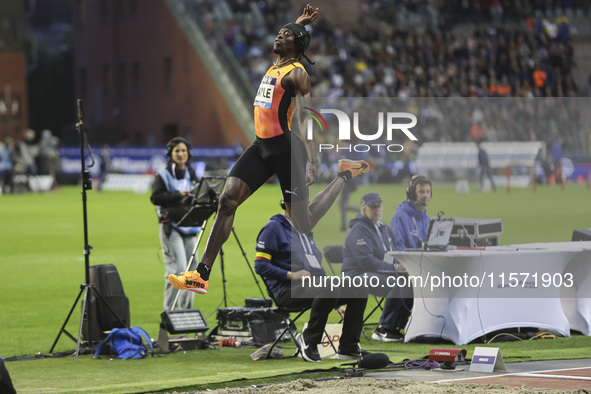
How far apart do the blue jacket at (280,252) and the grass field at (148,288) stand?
1.58ft

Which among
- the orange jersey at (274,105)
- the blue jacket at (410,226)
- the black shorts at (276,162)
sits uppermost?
the orange jersey at (274,105)

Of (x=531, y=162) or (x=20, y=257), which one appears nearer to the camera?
(x=531, y=162)

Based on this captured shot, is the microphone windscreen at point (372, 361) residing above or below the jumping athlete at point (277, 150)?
A: below

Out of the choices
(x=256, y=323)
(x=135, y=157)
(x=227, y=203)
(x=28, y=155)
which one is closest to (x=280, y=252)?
(x=256, y=323)

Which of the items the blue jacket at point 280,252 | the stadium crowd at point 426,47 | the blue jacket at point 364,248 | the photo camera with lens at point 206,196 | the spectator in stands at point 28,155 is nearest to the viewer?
the blue jacket at point 280,252

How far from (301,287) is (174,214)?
2.64 m

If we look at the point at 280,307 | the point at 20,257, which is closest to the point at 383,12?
the point at 20,257

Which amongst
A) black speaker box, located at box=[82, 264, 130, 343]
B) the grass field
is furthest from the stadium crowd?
black speaker box, located at box=[82, 264, 130, 343]

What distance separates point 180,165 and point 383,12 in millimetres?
41578

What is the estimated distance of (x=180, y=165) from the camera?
12172 millimetres

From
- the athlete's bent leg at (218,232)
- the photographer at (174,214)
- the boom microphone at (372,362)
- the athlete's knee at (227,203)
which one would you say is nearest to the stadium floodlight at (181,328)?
the photographer at (174,214)

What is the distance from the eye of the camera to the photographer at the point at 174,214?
38.8 ft

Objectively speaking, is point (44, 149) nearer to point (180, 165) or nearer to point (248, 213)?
point (248, 213)

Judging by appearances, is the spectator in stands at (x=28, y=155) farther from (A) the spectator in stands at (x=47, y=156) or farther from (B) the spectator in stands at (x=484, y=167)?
(B) the spectator in stands at (x=484, y=167)
